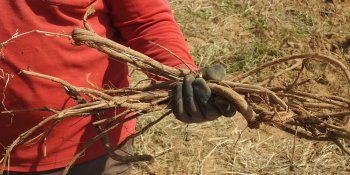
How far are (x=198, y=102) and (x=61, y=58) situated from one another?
1.36 ft

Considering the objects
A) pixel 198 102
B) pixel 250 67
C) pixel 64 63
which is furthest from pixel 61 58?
pixel 250 67

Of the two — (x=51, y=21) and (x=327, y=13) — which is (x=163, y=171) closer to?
(x=51, y=21)

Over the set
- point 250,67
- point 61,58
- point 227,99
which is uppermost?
point 61,58

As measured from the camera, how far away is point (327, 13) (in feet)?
11.5

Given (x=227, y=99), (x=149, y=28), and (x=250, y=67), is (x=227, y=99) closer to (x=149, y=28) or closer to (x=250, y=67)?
(x=149, y=28)

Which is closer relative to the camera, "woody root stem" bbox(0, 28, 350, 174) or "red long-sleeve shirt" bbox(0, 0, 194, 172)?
"woody root stem" bbox(0, 28, 350, 174)

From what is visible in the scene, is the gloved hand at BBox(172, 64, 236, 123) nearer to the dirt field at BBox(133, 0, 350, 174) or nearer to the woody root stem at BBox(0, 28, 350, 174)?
the woody root stem at BBox(0, 28, 350, 174)

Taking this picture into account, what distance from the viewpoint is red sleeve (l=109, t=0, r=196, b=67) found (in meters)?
1.33

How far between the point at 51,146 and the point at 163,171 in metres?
1.24

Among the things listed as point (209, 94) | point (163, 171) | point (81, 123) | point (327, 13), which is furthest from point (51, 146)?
point (327, 13)

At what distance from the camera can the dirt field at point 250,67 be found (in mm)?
2543

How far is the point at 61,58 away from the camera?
1.29m

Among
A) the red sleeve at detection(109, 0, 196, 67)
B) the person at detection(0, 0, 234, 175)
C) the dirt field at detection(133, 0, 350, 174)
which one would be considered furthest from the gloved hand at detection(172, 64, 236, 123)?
the dirt field at detection(133, 0, 350, 174)

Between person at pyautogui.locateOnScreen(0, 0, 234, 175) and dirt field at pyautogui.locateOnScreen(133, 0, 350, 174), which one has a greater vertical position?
person at pyautogui.locateOnScreen(0, 0, 234, 175)
